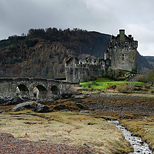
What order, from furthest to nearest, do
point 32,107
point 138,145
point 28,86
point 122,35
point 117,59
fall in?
point 122,35
point 117,59
point 28,86
point 32,107
point 138,145

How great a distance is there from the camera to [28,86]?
56.6 m

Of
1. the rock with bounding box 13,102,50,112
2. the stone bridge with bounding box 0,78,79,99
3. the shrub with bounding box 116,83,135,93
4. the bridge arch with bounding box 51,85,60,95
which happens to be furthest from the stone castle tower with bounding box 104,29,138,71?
the rock with bounding box 13,102,50,112

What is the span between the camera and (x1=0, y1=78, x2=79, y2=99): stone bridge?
50531 mm

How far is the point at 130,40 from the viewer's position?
9694 centimetres

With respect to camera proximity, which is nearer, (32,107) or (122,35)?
(32,107)

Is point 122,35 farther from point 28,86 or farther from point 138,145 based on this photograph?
point 138,145

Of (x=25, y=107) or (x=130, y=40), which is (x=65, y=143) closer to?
(x=25, y=107)

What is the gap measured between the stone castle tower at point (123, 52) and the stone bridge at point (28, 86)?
31.4m

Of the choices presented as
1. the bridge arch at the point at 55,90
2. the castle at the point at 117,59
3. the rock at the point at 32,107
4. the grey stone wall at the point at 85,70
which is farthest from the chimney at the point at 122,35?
the rock at the point at 32,107

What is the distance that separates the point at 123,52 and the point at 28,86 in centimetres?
5544

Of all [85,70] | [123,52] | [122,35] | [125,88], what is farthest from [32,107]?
[122,35]

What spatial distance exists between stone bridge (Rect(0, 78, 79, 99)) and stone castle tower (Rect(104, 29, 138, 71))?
31.4 m

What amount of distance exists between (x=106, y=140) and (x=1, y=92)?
39.0m

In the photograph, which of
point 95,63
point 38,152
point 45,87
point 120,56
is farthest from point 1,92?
point 120,56
